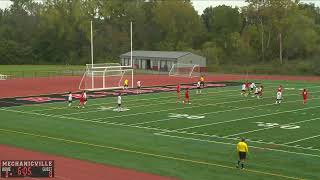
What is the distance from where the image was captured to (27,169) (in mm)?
15000

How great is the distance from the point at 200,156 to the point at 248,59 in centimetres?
7037

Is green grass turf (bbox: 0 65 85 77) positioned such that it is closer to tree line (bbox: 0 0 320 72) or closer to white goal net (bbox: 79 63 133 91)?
tree line (bbox: 0 0 320 72)

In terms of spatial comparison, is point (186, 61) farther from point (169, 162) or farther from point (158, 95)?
point (169, 162)

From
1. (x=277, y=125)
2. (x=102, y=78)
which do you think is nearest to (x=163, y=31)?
(x=102, y=78)

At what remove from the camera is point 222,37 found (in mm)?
99375

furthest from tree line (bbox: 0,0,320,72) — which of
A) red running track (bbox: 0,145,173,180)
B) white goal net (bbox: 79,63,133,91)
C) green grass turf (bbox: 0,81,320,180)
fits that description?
red running track (bbox: 0,145,173,180)

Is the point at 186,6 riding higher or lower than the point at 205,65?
higher

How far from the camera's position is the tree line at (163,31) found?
86.6 metres

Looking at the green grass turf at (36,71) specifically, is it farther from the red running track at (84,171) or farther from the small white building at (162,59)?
the red running track at (84,171)

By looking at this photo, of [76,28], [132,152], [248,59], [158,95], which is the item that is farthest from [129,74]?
[76,28]

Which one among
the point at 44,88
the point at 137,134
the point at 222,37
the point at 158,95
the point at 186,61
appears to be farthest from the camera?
the point at 222,37

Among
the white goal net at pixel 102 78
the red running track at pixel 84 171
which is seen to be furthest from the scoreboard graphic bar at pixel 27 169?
the white goal net at pixel 102 78

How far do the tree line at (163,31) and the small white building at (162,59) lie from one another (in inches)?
349

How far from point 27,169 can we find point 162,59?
64.0 meters
